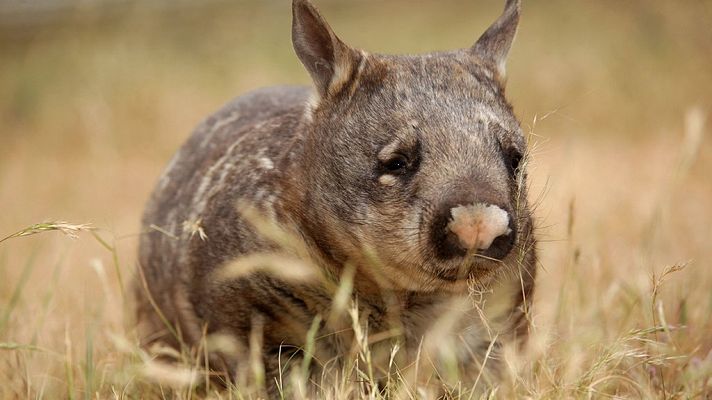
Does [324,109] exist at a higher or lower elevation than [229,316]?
higher

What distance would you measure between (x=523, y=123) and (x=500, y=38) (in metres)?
1.20

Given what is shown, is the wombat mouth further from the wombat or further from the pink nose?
the pink nose

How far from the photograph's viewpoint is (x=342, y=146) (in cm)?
326

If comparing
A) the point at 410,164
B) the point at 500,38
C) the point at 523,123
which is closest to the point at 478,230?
the point at 410,164

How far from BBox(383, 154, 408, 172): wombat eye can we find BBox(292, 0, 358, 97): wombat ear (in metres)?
0.49

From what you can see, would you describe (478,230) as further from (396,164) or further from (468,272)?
(396,164)

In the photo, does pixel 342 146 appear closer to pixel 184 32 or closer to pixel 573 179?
pixel 573 179

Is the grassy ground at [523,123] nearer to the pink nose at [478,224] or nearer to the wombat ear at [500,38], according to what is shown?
the wombat ear at [500,38]

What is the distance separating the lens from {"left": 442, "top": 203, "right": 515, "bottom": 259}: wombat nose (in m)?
2.73

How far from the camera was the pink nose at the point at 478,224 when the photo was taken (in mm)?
2727

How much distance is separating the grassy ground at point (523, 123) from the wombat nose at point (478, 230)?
34 cm

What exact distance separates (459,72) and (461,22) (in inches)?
359

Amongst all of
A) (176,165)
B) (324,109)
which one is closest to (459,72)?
(324,109)

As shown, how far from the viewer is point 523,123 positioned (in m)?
4.93
